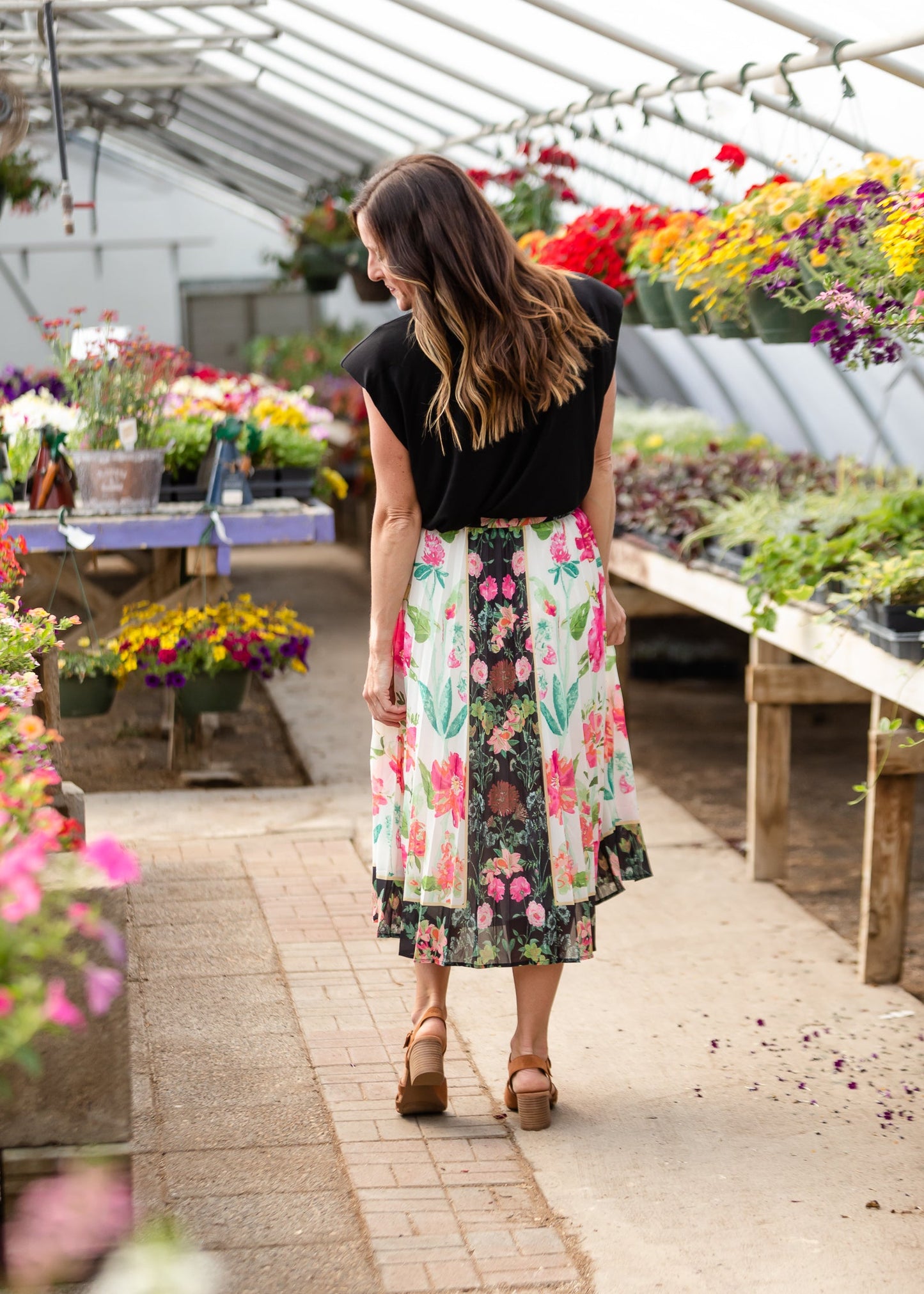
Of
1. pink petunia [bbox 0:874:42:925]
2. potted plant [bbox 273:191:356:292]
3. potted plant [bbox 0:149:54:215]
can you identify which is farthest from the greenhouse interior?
potted plant [bbox 273:191:356:292]

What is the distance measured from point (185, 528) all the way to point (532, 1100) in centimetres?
264

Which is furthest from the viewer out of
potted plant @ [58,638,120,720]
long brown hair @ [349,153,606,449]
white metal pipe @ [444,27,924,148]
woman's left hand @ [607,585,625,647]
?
potted plant @ [58,638,120,720]

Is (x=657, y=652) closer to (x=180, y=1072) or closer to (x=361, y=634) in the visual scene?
(x=361, y=634)

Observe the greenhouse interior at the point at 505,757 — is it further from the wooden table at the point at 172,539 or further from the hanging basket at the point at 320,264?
the hanging basket at the point at 320,264

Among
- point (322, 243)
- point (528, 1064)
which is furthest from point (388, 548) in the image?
point (322, 243)

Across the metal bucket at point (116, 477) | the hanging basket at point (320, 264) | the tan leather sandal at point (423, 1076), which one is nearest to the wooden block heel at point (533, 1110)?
the tan leather sandal at point (423, 1076)

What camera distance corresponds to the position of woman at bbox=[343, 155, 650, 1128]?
2381mm

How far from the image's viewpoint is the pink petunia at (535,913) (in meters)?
2.52

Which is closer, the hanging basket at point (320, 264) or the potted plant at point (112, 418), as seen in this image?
the potted plant at point (112, 418)

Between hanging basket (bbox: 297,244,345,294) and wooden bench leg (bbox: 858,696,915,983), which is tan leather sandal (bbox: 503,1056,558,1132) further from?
hanging basket (bbox: 297,244,345,294)

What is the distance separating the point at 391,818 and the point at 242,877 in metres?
1.47

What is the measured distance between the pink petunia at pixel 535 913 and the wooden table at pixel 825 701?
94 cm

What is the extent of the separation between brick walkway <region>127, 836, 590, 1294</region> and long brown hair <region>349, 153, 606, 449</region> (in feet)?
4.02

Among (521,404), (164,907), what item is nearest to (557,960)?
(521,404)
